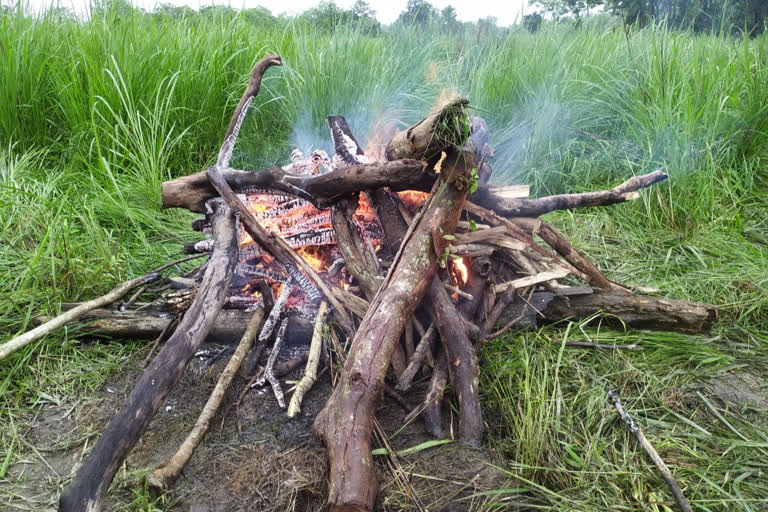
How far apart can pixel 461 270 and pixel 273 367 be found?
104cm

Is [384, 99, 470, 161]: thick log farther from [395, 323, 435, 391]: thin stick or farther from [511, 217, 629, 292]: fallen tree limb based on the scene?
[395, 323, 435, 391]: thin stick

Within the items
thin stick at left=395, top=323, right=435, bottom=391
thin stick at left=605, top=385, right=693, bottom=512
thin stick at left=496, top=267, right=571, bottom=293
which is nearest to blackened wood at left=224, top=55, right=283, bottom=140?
thin stick at left=395, top=323, right=435, bottom=391

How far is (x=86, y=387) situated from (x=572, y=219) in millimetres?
3462

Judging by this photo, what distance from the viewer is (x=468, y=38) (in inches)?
231

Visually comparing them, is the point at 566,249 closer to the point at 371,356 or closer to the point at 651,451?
the point at 651,451

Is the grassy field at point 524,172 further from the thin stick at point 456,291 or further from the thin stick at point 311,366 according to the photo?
the thin stick at point 311,366

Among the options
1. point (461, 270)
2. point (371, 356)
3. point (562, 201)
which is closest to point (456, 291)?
point (461, 270)

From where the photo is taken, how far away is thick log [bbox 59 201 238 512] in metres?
1.55

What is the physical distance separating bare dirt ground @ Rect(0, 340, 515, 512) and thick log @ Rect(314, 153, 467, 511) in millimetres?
202

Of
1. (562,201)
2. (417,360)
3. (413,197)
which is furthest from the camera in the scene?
(413,197)

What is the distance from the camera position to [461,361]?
2111 mm

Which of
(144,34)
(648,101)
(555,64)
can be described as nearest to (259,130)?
(144,34)

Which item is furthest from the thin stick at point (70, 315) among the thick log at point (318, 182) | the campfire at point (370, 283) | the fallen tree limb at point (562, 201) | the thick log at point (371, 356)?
the fallen tree limb at point (562, 201)

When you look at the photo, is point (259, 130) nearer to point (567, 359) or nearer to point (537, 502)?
point (567, 359)
